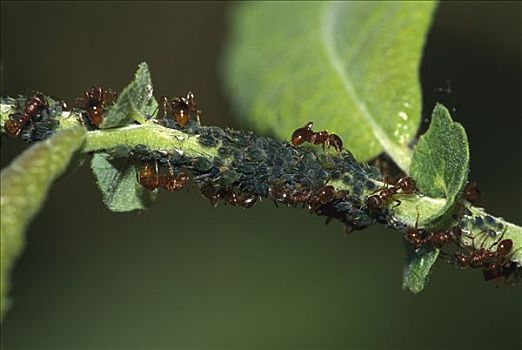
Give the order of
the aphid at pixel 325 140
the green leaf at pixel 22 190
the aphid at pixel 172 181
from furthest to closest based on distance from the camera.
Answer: the aphid at pixel 325 140 < the aphid at pixel 172 181 < the green leaf at pixel 22 190

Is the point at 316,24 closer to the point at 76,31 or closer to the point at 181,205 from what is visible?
the point at 181,205

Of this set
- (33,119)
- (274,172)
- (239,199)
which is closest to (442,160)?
(274,172)

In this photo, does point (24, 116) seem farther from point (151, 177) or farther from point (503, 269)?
point (503, 269)

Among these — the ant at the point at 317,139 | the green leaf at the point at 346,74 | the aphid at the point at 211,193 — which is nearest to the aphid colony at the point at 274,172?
the aphid at the point at 211,193

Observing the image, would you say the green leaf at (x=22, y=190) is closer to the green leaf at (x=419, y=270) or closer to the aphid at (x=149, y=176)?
the aphid at (x=149, y=176)

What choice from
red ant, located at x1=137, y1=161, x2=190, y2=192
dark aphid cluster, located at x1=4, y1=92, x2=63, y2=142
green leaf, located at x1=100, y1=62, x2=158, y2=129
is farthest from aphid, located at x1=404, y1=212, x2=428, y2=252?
dark aphid cluster, located at x1=4, y1=92, x2=63, y2=142

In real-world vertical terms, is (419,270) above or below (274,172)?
below

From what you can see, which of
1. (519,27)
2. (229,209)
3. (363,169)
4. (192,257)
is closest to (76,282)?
(192,257)
